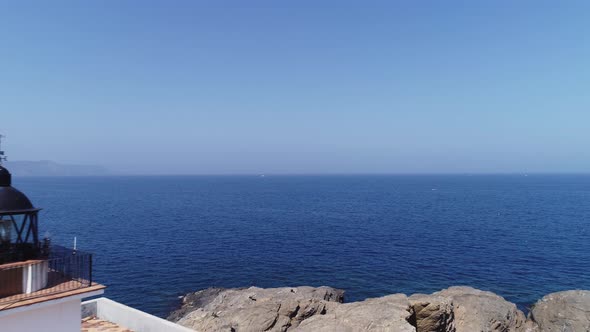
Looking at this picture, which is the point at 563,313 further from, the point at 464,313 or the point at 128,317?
the point at 128,317

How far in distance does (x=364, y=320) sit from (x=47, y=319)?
493 inches

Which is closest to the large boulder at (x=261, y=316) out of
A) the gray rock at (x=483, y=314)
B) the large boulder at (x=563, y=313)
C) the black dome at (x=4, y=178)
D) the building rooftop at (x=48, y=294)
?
the gray rock at (x=483, y=314)

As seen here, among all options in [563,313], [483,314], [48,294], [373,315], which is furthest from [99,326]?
[563,313]

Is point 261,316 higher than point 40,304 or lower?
lower

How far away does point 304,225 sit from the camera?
7588 cm

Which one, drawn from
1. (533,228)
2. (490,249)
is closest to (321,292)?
(490,249)

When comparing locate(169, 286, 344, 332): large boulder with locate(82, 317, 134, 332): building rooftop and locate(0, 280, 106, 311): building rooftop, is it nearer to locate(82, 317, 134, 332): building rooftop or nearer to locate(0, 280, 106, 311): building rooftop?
locate(82, 317, 134, 332): building rooftop

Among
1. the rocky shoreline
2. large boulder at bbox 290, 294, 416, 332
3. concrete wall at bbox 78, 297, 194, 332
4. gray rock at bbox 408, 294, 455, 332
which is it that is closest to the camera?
concrete wall at bbox 78, 297, 194, 332

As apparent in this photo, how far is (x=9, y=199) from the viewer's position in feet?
35.1

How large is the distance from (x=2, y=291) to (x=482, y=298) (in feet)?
87.3

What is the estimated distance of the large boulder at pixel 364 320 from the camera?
17.0m

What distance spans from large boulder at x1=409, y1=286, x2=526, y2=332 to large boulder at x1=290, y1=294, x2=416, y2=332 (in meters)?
2.33

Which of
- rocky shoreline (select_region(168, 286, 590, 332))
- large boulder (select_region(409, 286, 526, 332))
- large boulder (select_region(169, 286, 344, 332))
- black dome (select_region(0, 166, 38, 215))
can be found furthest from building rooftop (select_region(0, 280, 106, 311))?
large boulder (select_region(409, 286, 526, 332))

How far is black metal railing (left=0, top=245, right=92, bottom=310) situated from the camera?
10219 mm
